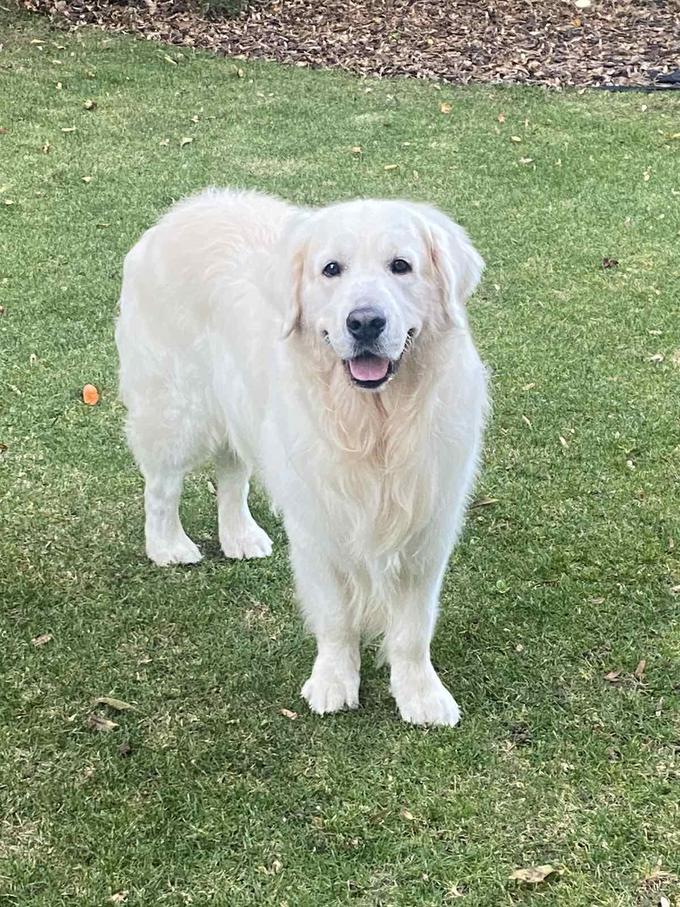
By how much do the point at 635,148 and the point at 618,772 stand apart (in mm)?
6014

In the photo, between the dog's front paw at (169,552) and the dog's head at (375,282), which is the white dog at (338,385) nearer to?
the dog's head at (375,282)

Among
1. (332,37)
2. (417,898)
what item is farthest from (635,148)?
(417,898)

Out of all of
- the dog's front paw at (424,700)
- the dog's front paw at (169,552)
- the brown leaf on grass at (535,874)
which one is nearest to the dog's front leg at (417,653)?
the dog's front paw at (424,700)

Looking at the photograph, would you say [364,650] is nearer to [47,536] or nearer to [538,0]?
[47,536]

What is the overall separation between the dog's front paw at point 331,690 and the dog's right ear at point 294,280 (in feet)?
3.47

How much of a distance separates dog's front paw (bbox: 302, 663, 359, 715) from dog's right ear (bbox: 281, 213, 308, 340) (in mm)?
1057

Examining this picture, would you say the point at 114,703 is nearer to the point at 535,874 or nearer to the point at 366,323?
the point at 535,874

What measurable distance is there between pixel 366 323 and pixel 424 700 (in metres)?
1.21

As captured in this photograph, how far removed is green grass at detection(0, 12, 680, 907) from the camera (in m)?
2.53

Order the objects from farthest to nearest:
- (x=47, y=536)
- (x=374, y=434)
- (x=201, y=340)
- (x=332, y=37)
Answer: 1. (x=332, y=37)
2. (x=47, y=536)
3. (x=201, y=340)
4. (x=374, y=434)

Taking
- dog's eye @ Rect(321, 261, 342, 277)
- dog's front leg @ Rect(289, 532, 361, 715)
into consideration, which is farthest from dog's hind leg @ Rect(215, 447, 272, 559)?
dog's eye @ Rect(321, 261, 342, 277)

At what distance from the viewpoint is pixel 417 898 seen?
242 cm

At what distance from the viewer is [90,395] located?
15.2 feet

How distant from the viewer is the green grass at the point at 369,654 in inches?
99.7
